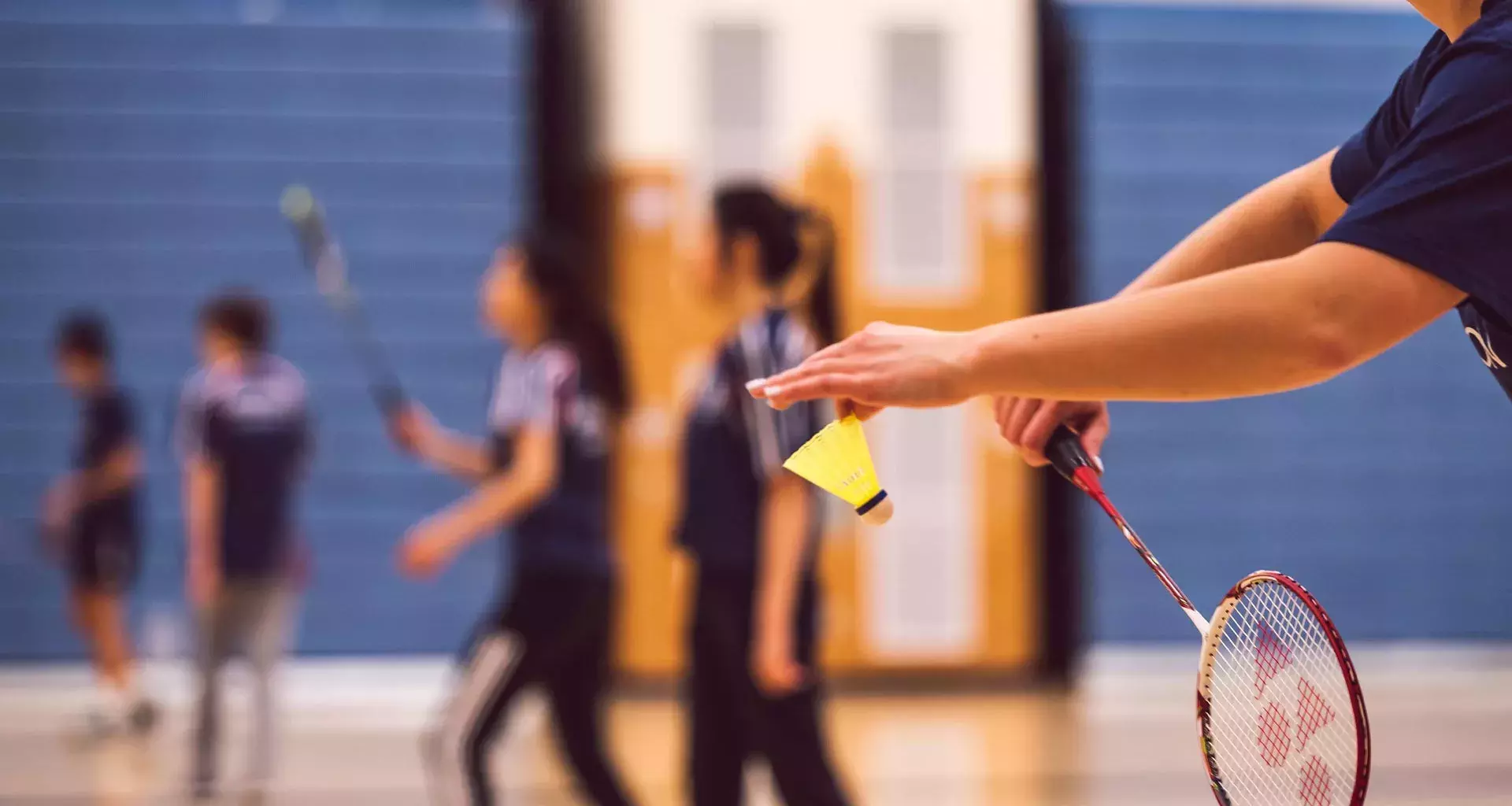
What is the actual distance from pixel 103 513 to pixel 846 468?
255 inches

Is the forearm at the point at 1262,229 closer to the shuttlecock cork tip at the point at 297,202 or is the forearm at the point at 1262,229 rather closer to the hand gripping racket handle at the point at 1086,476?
the hand gripping racket handle at the point at 1086,476

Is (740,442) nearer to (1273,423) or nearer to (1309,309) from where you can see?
(1309,309)

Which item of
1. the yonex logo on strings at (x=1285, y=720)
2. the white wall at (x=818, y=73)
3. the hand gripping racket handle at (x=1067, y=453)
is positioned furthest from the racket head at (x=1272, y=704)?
the white wall at (x=818, y=73)

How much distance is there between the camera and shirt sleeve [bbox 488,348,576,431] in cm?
381

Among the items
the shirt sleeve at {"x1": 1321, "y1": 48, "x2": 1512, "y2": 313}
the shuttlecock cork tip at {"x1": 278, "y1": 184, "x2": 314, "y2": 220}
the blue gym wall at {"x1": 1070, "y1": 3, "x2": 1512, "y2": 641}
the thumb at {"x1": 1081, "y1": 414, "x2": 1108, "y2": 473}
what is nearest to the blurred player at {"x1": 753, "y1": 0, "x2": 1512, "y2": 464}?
the shirt sleeve at {"x1": 1321, "y1": 48, "x2": 1512, "y2": 313}

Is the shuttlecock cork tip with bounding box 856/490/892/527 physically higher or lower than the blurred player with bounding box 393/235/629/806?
higher

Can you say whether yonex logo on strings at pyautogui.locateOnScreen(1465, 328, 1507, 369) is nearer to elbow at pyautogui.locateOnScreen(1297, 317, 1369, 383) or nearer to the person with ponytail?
elbow at pyautogui.locateOnScreen(1297, 317, 1369, 383)

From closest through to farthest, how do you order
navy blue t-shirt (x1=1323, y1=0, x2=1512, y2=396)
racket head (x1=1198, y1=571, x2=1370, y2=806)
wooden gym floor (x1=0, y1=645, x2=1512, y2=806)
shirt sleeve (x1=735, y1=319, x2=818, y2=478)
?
navy blue t-shirt (x1=1323, y1=0, x2=1512, y2=396) → racket head (x1=1198, y1=571, x2=1370, y2=806) → shirt sleeve (x1=735, y1=319, x2=818, y2=478) → wooden gym floor (x1=0, y1=645, x2=1512, y2=806)

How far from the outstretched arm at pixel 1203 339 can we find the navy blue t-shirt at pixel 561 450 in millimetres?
2477

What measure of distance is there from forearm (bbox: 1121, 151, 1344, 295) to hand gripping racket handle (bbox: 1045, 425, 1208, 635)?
0.19m

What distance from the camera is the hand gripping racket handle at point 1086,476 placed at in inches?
63.4

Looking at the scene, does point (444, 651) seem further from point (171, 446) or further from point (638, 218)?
point (638, 218)

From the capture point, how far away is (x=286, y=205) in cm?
769

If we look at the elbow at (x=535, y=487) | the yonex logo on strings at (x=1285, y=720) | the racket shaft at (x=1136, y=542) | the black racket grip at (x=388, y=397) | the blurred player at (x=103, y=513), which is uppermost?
the racket shaft at (x=1136, y=542)
